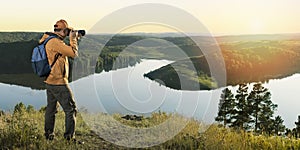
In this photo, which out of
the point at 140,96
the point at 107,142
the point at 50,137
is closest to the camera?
the point at 50,137

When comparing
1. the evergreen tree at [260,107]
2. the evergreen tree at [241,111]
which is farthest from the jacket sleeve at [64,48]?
the evergreen tree at [260,107]

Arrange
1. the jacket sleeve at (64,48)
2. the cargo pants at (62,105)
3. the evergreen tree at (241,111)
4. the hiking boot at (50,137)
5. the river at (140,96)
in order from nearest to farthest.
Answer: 1. the jacket sleeve at (64,48)
2. the cargo pants at (62,105)
3. the hiking boot at (50,137)
4. the river at (140,96)
5. the evergreen tree at (241,111)

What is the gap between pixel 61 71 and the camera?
6.49 metres

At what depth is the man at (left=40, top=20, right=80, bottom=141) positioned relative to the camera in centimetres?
633

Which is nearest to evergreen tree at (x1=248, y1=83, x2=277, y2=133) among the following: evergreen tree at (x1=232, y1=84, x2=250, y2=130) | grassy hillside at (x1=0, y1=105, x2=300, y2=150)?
evergreen tree at (x1=232, y1=84, x2=250, y2=130)

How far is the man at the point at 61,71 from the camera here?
633cm

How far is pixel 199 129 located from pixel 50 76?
3.26m

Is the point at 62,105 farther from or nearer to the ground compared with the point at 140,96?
nearer to the ground

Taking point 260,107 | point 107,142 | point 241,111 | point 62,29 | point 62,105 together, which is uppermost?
point 62,29

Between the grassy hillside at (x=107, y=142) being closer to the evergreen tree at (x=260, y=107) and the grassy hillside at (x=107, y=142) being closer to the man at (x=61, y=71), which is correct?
the man at (x=61, y=71)

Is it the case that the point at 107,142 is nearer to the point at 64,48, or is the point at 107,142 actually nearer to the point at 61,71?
the point at 61,71

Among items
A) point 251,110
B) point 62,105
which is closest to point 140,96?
point 62,105

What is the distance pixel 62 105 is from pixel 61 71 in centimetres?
58

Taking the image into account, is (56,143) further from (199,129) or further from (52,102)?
(199,129)
